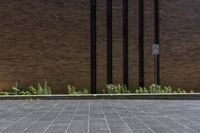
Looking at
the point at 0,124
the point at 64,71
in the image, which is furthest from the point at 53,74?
the point at 0,124

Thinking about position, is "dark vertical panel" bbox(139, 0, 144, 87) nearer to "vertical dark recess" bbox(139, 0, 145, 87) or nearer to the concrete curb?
"vertical dark recess" bbox(139, 0, 145, 87)

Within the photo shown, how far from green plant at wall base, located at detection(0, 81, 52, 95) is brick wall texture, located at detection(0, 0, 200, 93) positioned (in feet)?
1.38

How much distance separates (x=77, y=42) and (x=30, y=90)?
3518mm

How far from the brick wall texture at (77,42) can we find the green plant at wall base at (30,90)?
0.42m

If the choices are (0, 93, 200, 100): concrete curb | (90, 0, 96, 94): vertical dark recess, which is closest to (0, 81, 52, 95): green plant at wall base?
(0, 93, 200, 100): concrete curb

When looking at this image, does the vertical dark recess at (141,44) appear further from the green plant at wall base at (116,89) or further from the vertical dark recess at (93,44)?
the vertical dark recess at (93,44)

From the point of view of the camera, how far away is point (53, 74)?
78.4 ft

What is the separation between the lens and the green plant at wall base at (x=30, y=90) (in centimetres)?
2277

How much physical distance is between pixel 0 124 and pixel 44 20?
12390 millimetres

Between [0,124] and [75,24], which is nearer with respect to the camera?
[0,124]

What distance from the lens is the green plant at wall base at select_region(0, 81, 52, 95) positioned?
22.8 meters

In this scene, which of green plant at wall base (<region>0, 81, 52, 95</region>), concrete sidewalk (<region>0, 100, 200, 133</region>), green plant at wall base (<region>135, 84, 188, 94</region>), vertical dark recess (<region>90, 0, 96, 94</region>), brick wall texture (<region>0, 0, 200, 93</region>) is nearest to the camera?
concrete sidewalk (<region>0, 100, 200, 133</region>)

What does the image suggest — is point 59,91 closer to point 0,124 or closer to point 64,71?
point 64,71

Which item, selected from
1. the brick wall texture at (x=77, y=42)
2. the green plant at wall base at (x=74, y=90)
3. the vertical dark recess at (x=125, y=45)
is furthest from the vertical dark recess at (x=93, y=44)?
the vertical dark recess at (x=125, y=45)
